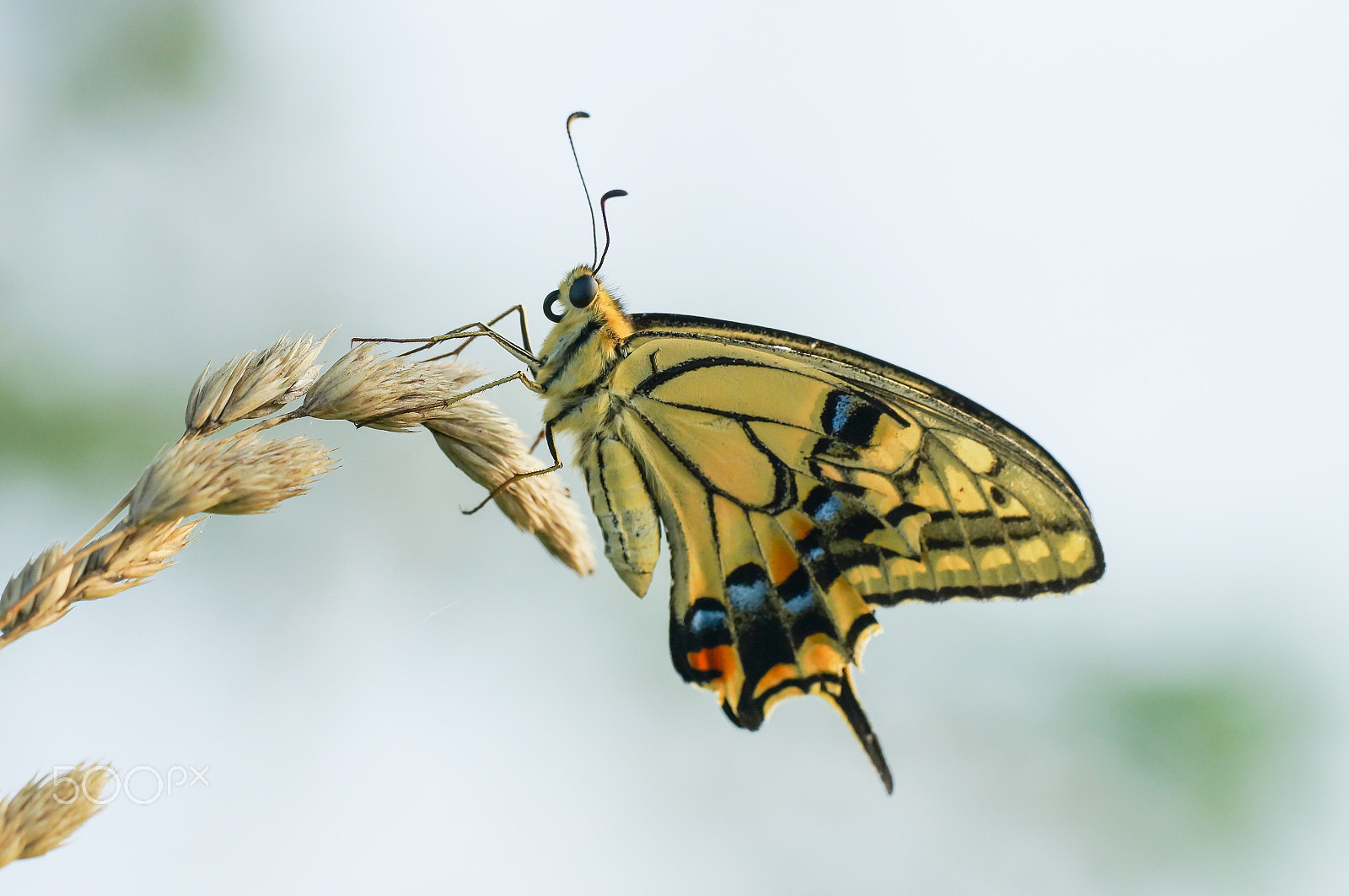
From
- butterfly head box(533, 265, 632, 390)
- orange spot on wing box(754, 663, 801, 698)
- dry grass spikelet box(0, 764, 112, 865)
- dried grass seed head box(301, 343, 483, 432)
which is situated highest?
butterfly head box(533, 265, 632, 390)

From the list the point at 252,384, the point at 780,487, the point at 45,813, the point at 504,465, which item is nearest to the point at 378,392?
the point at 252,384

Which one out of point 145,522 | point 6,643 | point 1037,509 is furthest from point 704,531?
point 6,643

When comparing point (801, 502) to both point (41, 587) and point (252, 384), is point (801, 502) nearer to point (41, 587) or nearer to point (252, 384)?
point (252, 384)

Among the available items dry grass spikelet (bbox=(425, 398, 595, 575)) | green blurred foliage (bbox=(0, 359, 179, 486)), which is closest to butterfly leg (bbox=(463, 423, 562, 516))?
dry grass spikelet (bbox=(425, 398, 595, 575))

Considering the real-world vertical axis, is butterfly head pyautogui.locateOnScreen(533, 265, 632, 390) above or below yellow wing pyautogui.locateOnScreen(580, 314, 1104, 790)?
above

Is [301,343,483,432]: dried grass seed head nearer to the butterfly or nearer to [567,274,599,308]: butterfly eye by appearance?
the butterfly

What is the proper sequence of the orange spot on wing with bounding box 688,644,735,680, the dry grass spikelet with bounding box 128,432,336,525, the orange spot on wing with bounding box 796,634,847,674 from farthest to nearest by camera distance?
the orange spot on wing with bounding box 688,644,735,680 → the orange spot on wing with bounding box 796,634,847,674 → the dry grass spikelet with bounding box 128,432,336,525

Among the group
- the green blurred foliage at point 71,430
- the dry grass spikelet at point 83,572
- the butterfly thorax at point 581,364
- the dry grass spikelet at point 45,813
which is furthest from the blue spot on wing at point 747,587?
the green blurred foliage at point 71,430

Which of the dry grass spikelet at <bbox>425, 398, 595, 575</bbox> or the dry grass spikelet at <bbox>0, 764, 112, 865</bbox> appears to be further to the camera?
the dry grass spikelet at <bbox>425, 398, 595, 575</bbox>
